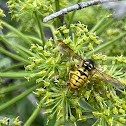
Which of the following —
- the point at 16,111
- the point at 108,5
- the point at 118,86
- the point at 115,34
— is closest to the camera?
the point at 118,86

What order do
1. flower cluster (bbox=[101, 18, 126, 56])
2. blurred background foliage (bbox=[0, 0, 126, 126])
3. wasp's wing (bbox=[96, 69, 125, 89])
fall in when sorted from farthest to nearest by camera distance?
1. flower cluster (bbox=[101, 18, 126, 56])
2. blurred background foliage (bbox=[0, 0, 126, 126])
3. wasp's wing (bbox=[96, 69, 125, 89])

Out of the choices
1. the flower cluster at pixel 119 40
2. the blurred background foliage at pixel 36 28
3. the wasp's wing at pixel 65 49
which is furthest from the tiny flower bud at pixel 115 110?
the flower cluster at pixel 119 40

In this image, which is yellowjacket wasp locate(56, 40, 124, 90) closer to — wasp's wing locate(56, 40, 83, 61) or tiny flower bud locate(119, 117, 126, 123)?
wasp's wing locate(56, 40, 83, 61)

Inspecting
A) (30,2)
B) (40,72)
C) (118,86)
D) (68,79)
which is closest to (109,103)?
(118,86)

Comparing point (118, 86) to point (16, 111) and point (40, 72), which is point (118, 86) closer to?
point (40, 72)

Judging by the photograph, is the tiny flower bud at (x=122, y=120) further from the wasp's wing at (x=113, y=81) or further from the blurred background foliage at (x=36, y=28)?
the blurred background foliage at (x=36, y=28)

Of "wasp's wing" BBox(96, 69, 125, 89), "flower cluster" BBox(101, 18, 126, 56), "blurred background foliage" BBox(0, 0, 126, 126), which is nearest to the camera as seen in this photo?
"wasp's wing" BBox(96, 69, 125, 89)

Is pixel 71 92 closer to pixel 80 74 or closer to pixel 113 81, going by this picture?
pixel 80 74

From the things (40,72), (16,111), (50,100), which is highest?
(40,72)

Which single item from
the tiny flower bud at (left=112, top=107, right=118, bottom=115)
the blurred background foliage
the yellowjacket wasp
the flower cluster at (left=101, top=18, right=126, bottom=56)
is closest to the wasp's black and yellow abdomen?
the yellowjacket wasp
